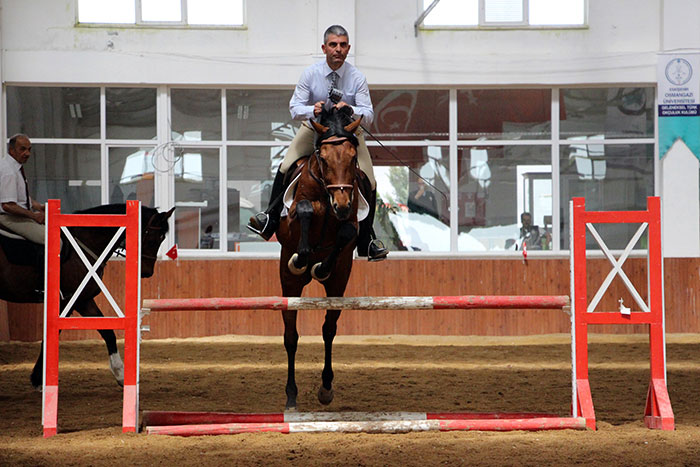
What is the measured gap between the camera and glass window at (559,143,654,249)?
666 inches

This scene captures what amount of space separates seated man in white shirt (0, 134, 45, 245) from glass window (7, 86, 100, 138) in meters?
6.80

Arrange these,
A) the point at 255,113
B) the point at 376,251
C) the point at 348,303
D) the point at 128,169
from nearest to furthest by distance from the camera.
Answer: the point at 348,303 < the point at 376,251 < the point at 128,169 < the point at 255,113

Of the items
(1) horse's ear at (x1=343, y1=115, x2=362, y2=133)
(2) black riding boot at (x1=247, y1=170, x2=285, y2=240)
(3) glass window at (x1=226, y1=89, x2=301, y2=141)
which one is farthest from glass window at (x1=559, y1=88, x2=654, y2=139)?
(1) horse's ear at (x1=343, y1=115, x2=362, y2=133)

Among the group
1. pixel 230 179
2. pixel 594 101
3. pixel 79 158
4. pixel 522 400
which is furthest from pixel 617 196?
pixel 79 158

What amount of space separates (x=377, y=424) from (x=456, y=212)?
34.1 ft

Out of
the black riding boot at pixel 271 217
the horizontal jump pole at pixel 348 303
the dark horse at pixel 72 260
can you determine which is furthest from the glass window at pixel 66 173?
the horizontal jump pole at pixel 348 303

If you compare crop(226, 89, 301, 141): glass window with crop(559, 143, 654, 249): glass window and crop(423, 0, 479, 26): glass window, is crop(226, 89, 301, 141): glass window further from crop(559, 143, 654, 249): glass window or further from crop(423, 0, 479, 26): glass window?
crop(559, 143, 654, 249): glass window

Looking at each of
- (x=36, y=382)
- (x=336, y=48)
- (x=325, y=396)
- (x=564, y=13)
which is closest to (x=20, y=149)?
(x=36, y=382)

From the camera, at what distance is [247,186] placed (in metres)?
16.8

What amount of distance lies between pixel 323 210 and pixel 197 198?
31.6ft

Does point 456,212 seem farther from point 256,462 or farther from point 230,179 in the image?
point 256,462

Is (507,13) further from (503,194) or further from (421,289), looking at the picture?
(421,289)

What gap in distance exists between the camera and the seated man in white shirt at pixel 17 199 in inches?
379

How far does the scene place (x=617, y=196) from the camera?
1703cm
